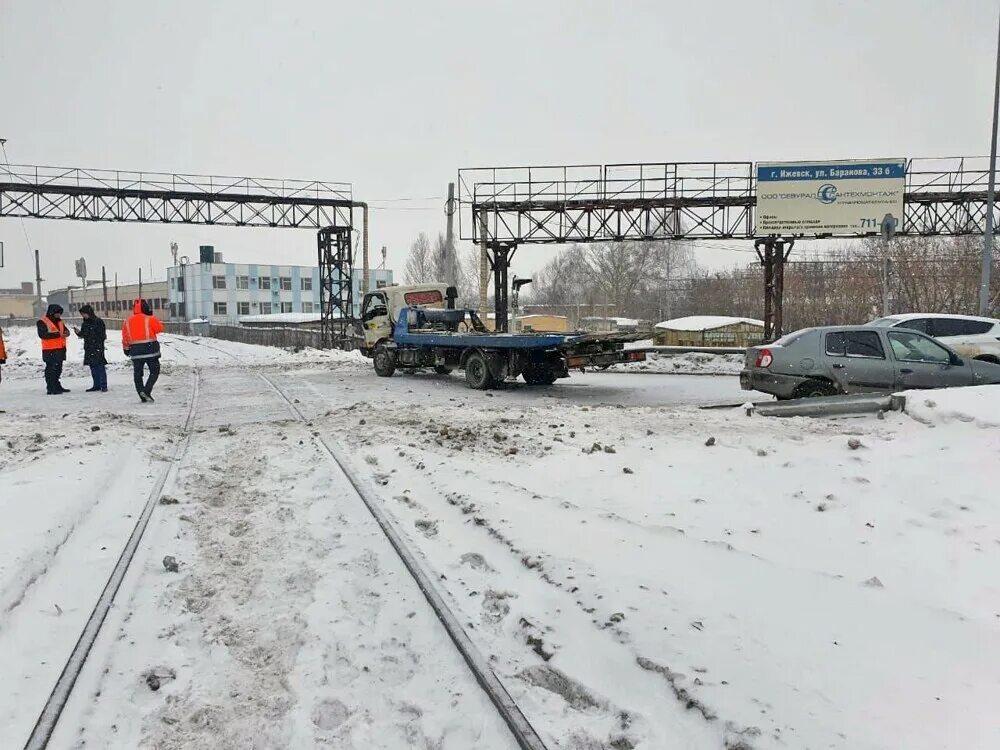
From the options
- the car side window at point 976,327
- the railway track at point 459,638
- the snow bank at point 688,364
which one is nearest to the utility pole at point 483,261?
the snow bank at point 688,364

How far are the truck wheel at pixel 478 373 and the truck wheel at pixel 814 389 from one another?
6545 millimetres

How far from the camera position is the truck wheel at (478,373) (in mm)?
14797

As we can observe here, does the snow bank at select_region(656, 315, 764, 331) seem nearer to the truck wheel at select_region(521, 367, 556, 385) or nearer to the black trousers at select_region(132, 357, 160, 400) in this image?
the truck wheel at select_region(521, 367, 556, 385)

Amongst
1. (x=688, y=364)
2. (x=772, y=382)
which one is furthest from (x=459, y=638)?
(x=688, y=364)

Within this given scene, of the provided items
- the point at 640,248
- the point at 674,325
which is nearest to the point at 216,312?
the point at 640,248

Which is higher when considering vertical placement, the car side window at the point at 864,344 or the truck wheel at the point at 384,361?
the car side window at the point at 864,344

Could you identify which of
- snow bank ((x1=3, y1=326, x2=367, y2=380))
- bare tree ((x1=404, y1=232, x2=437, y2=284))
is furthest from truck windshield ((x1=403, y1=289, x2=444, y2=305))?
bare tree ((x1=404, y1=232, x2=437, y2=284))

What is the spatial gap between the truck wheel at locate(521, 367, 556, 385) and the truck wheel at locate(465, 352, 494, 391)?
0.75 m

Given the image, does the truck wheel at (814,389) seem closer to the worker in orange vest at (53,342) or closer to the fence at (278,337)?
the worker in orange vest at (53,342)

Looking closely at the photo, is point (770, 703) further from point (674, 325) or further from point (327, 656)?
point (674, 325)

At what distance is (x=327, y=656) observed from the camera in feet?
10.8

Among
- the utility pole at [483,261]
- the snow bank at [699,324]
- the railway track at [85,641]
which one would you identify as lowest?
the railway track at [85,641]

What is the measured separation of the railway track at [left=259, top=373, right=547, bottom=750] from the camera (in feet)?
8.90

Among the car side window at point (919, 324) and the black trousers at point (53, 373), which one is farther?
the black trousers at point (53, 373)
